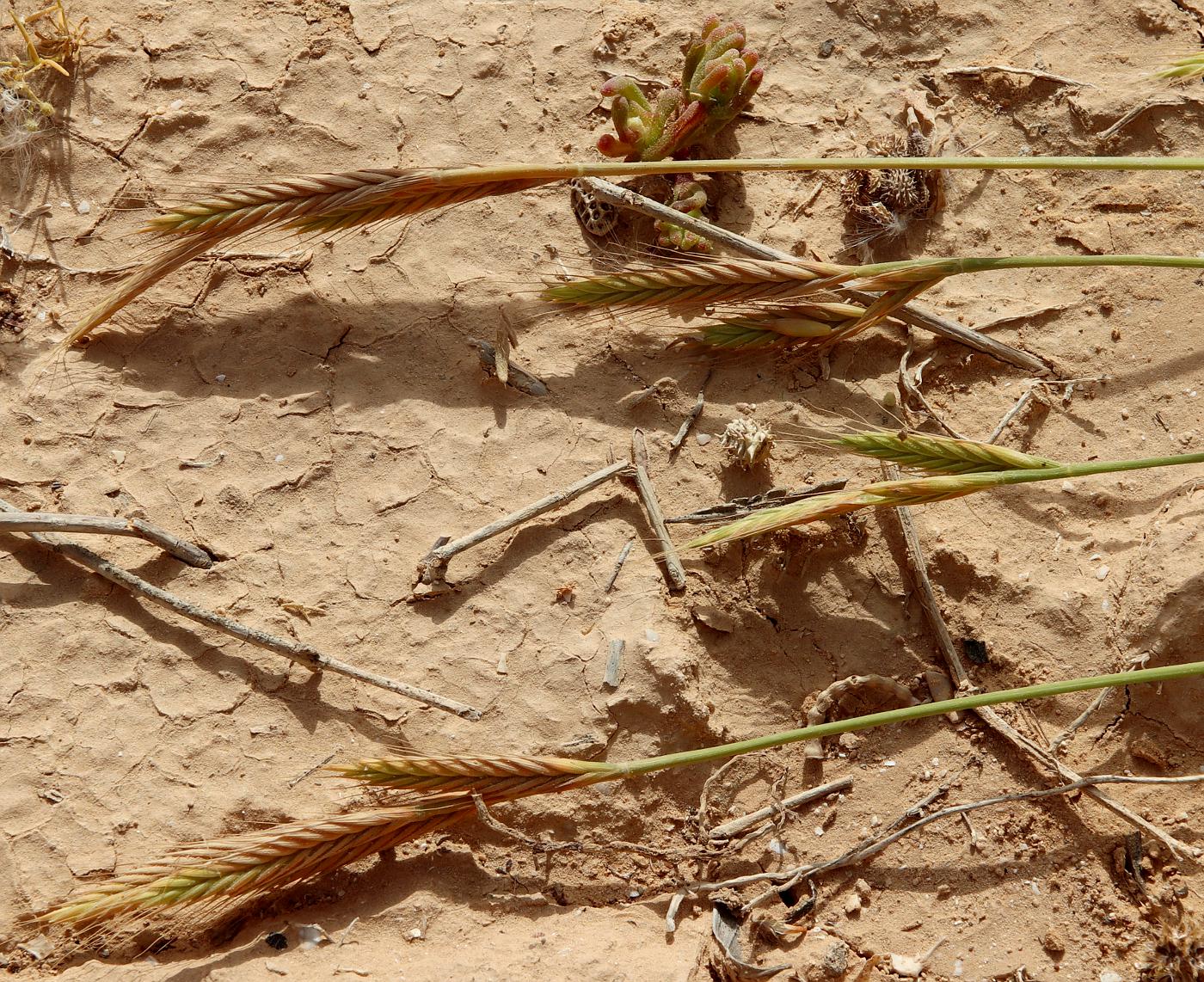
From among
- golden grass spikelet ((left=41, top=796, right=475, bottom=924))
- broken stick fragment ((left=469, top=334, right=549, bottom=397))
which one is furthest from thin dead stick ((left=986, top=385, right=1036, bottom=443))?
golden grass spikelet ((left=41, top=796, right=475, bottom=924))

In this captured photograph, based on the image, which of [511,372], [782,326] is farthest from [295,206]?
[782,326]

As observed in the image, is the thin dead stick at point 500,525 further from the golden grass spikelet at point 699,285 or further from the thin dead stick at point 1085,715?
the thin dead stick at point 1085,715

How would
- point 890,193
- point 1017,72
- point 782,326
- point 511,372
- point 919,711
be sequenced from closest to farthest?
point 919,711 → point 782,326 → point 511,372 → point 890,193 → point 1017,72

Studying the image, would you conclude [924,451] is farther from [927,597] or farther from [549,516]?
[549,516]

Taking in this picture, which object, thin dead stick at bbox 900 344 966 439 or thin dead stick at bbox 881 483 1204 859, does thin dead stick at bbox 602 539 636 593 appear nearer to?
thin dead stick at bbox 881 483 1204 859

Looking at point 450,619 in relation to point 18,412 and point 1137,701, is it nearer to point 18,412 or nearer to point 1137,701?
point 18,412
